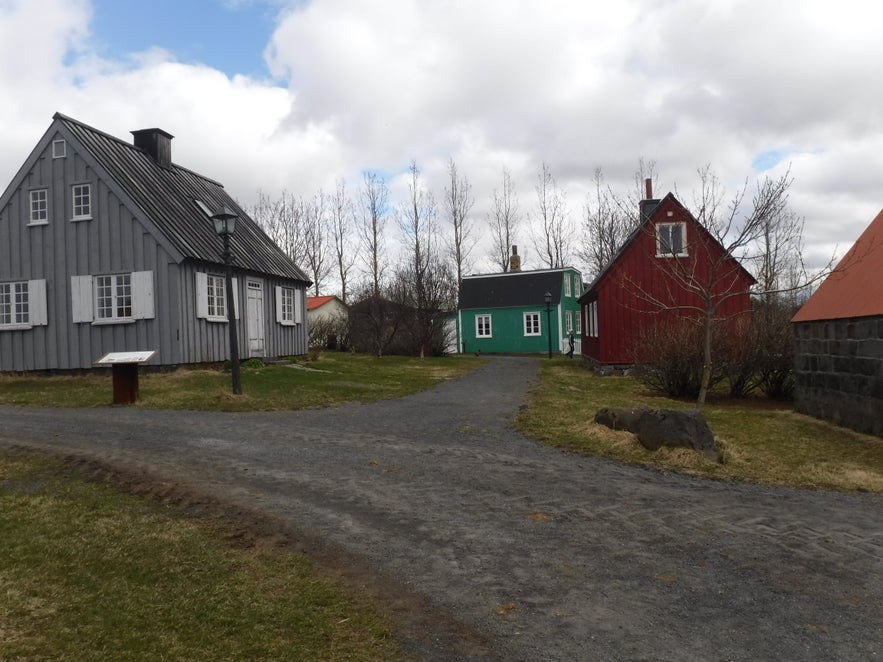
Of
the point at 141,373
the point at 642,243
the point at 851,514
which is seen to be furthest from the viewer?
the point at 642,243

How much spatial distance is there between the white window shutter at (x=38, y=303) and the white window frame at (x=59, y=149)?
11.3ft

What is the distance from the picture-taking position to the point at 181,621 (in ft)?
11.8

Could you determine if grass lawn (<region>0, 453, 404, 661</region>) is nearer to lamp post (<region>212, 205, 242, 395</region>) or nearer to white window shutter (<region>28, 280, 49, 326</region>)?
lamp post (<region>212, 205, 242, 395</region>)

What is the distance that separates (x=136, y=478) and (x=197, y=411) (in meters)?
5.01

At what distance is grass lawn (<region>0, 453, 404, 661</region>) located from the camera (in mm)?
3307

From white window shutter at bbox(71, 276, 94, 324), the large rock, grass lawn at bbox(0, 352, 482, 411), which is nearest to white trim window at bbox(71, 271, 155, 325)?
white window shutter at bbox(71, 276, 94, 324)

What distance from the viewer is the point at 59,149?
18266 mm

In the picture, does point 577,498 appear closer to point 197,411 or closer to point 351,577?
point 351,577

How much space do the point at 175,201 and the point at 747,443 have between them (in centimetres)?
1682

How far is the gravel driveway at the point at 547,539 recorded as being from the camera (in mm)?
3469

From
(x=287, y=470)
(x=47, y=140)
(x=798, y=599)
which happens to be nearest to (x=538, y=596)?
(x=798, y=599)

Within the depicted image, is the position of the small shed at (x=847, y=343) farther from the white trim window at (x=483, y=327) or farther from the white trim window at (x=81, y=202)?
the white trim window at (x=483, y=327)

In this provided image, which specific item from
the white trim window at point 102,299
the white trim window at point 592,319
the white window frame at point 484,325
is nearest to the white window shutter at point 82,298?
the white trim window at point 102,299

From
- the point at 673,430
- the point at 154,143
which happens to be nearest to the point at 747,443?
the point at 673,430
